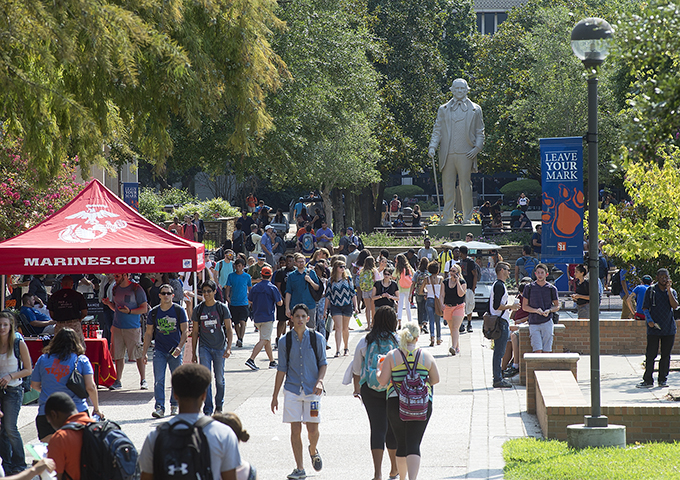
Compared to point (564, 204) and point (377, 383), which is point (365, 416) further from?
point (564, 204)

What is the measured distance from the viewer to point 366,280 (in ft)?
61.3

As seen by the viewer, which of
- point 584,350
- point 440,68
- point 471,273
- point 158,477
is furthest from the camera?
point 440,68

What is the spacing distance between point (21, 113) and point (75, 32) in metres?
1.03

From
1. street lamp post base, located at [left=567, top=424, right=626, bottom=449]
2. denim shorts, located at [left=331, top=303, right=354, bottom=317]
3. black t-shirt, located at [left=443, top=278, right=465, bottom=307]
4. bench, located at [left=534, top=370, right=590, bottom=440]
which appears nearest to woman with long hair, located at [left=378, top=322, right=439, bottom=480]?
street lamp post base, located at [left=567, top=424, right=626, bottom=449]

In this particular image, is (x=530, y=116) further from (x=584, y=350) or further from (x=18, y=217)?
(x=18, y=217)

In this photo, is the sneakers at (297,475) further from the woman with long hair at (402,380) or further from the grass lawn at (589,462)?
the grass lawn at (589,462)

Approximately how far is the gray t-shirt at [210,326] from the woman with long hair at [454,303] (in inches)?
238

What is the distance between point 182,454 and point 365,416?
674 cm

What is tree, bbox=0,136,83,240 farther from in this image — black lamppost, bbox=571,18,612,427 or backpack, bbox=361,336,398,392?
black lamppost, bbox=571,18,612,427

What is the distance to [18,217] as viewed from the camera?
51.1 feet

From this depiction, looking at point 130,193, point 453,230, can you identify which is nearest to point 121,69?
point 130,193

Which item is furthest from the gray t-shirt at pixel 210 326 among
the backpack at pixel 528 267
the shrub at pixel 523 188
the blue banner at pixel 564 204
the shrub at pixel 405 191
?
the shrub at pixel 405 191

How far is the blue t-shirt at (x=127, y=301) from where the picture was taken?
44.5ft

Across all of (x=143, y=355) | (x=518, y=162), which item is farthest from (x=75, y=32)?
(x=518, y=162)
